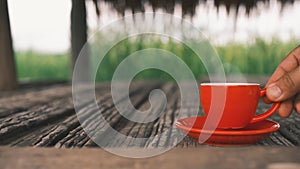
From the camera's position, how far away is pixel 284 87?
2.76 ft

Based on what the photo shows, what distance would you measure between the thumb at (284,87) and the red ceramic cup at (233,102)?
21 mm

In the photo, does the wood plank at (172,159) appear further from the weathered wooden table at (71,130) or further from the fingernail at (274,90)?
the fingernail at (274,90)

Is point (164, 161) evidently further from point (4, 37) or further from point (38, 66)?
point (38, 66)

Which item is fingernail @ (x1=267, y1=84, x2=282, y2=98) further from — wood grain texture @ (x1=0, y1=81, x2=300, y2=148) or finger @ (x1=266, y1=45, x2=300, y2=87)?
finger @ (x1=266, y1=45, x2=300, y2=87)

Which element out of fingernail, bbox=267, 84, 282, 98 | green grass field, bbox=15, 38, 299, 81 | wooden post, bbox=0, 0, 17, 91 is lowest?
green grass field, bbox=15, 38, 299, 81

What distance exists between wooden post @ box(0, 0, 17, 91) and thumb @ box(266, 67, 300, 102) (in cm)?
173

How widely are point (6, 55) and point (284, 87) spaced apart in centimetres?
183

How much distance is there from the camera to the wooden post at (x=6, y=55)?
7.09 ft

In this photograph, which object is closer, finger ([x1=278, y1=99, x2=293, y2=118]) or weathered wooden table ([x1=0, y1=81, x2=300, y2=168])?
weathered wooden table ([x1=0, y1=81, x2=300, y2=168])

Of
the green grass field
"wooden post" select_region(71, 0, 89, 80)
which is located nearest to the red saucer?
"wooden post" select_region(71, 0, 89, 80)

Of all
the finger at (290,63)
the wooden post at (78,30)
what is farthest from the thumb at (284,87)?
the wooden post at (78,30)

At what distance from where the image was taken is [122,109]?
56.9 inches

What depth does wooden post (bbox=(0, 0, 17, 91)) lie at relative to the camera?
85.1 inches

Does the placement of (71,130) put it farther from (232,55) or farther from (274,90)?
(232,55)
